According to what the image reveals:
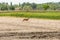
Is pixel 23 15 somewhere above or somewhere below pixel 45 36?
below

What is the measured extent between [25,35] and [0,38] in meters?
2.31

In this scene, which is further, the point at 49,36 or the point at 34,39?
the point at 49,36

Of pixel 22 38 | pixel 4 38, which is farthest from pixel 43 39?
pixel 4 38

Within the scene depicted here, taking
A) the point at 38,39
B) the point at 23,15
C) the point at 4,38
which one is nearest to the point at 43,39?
the point at 38,39

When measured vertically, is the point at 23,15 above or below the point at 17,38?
below

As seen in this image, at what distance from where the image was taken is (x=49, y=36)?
1778 centimetres

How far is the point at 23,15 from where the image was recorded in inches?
1988

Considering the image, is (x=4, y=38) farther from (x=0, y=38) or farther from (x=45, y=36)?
(x=45, y=36)

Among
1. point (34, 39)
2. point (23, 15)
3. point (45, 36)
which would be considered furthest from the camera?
point (23, 15)

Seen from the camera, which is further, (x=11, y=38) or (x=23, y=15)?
(x=23, y=15)

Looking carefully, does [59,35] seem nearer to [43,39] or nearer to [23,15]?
[43,39]

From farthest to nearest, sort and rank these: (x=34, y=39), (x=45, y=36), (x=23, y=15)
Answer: (x=23, y=15) < (x=45, y=36) < (x=34, y=39)

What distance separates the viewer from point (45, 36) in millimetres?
17781

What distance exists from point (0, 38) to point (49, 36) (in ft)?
11.9
